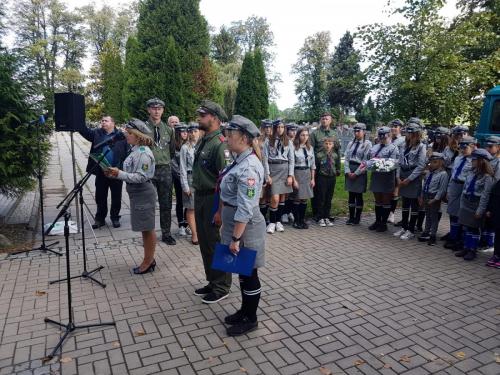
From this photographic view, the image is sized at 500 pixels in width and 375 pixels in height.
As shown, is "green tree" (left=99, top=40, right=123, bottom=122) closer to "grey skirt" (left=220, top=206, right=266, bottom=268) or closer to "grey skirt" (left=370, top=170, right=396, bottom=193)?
"grey skirt" (left=370, top=170, right=396, bottom=193)

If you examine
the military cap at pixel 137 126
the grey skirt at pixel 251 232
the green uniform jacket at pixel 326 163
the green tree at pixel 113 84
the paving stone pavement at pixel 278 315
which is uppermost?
the green tree at pixel 113 84

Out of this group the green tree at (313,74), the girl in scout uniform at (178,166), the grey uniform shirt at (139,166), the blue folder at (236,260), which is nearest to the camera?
the blue folder at (236,260)

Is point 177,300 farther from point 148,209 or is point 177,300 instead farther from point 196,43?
point 196,43

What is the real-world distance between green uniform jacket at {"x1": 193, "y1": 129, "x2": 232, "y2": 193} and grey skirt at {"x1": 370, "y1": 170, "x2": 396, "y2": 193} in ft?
14.2

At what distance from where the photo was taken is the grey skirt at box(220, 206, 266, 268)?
148 inches

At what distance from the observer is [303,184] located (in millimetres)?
7895

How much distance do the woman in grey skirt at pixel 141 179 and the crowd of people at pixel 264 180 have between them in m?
0.01

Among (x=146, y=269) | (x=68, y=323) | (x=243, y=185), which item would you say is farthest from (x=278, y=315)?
(x=68, y=323)

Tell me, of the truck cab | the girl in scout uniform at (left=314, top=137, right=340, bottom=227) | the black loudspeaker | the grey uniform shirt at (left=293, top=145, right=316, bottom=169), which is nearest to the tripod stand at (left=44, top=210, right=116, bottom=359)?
the black loudspeaker

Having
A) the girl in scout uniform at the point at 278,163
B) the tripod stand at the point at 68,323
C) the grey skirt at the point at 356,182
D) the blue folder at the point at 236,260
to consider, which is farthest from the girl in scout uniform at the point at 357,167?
the tripod stand at the point at 68,323

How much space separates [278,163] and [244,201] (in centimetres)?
417

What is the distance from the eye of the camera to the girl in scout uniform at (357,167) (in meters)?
7.96

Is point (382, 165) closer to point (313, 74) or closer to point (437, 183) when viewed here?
point (437, 183)

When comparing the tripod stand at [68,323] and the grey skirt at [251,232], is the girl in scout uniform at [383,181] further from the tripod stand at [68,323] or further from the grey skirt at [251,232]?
the tripod stand at [68,323]
